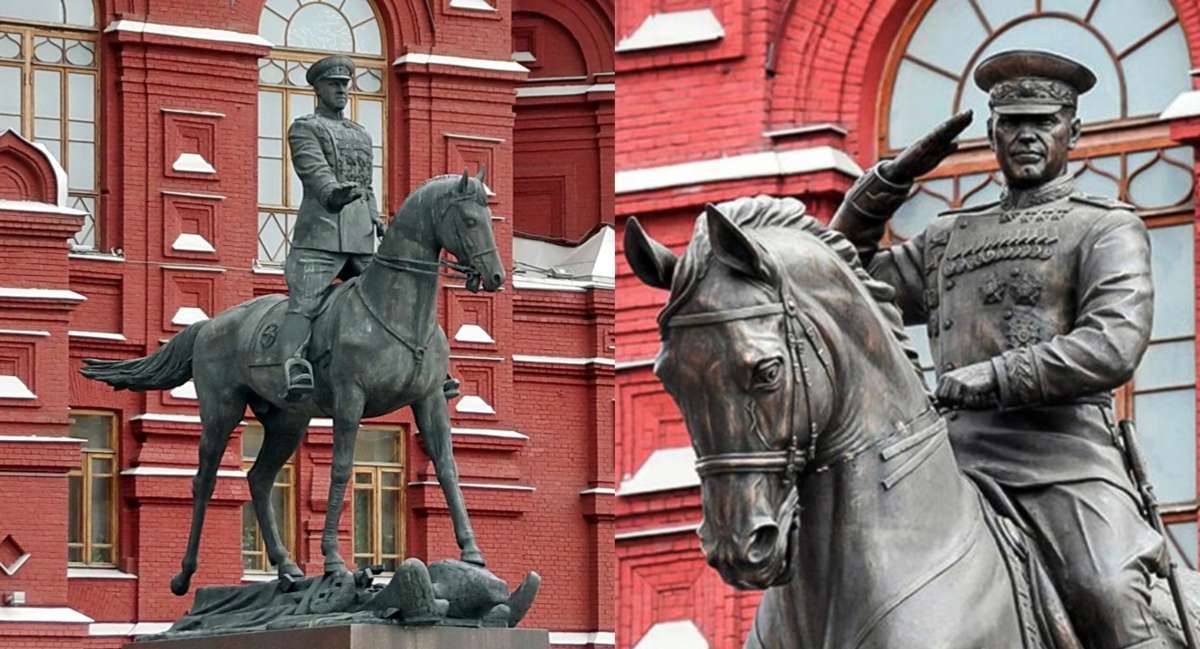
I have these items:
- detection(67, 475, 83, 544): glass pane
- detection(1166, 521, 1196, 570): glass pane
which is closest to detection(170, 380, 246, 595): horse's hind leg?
detection(1166, 521, 1196, 570): glass pane

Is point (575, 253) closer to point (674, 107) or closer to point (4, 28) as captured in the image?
point (4, 28)

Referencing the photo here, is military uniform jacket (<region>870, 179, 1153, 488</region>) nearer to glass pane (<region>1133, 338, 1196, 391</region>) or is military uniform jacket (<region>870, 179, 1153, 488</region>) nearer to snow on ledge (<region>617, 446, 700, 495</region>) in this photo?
glass pane (<region>1133, 338, 1196, 391</region>)

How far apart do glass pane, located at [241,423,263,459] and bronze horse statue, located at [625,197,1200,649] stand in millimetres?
20200

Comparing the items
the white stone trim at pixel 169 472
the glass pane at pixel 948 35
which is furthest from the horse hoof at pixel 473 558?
the white stone trim at pixel 169 472

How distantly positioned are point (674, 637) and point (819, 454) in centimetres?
945

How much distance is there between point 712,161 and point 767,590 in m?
9.21

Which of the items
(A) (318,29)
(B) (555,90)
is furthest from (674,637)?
(B) (555,90)

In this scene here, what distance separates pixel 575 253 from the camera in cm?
2794

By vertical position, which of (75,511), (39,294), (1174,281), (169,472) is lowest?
(75,511)

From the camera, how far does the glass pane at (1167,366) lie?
1323 cm

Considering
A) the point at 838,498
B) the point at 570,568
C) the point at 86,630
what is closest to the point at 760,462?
the point at 838,498

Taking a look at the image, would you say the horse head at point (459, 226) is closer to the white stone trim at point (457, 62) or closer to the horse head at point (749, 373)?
the horse head at point (749, 373)

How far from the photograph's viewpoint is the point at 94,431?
980 inches

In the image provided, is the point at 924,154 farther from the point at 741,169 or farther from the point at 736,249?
the point at 741,169
